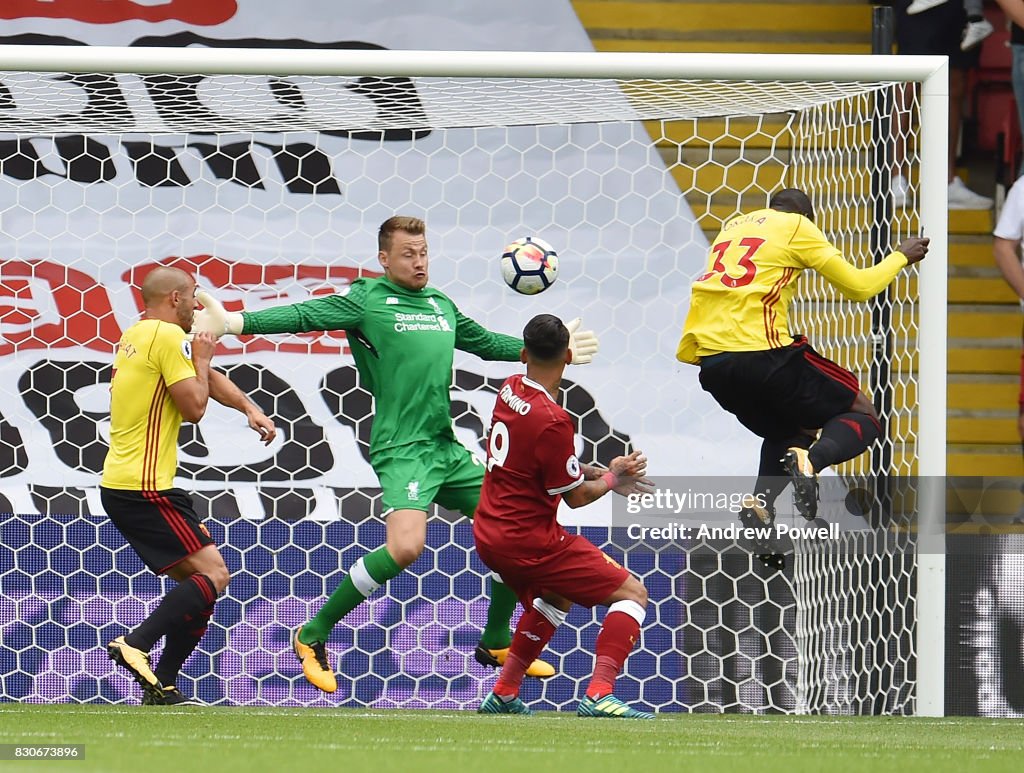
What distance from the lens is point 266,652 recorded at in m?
7.26

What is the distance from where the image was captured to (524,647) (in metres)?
5.79

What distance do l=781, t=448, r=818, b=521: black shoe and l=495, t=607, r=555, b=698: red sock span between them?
1133mm

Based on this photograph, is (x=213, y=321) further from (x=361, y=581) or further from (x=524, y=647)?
(x=524, y=647)

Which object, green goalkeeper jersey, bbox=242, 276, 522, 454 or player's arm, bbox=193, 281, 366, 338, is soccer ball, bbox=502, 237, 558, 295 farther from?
player's arm, bbox=193, 281, 366, 338

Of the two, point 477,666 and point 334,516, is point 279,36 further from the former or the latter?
point 477,666

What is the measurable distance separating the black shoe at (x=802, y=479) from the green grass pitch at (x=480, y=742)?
2.72ft

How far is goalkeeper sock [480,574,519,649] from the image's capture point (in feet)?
21.0

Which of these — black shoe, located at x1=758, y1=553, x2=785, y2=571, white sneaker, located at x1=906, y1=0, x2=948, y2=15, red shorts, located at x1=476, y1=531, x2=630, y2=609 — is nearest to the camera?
red shorts, located at x1=476, y1=531, x2=630, y2=609

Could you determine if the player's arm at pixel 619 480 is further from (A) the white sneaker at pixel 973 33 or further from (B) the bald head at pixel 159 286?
(A) the white sneaker at pixel 973 33

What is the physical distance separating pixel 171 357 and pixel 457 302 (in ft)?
9.18

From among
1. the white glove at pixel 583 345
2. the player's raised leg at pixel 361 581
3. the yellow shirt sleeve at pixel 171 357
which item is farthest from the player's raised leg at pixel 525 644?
the yellow shirt sleeve at pixel 171 357

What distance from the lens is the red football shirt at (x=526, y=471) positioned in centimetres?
551
